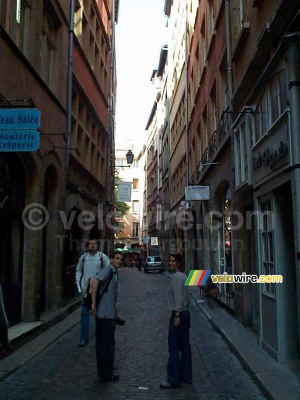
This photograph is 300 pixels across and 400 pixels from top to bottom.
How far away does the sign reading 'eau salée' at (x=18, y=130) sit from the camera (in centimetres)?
686

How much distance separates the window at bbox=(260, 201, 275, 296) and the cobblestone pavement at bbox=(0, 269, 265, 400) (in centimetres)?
138

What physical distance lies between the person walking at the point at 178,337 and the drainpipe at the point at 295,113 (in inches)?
61.5

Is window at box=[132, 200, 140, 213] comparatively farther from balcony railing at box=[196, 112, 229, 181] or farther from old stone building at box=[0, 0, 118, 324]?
old stone building at box=[0, 0, 118, 324]

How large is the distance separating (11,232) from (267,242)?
5305mm

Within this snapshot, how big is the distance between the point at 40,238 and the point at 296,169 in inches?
265

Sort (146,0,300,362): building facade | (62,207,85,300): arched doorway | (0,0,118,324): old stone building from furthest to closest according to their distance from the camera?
(62,207,85,300): arched doorway
(0,0,118,324): old stone building
(146,0,300,362): building facade

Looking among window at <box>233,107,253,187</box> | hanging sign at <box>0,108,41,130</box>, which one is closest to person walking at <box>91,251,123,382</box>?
hanging sign at <box>0,108,41,130</box>

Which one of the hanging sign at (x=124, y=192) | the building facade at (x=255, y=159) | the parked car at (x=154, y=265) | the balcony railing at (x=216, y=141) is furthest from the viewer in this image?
the parked car at (x=154, y=265)

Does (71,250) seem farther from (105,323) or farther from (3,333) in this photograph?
(105,323)

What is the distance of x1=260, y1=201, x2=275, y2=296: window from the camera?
24.5ft

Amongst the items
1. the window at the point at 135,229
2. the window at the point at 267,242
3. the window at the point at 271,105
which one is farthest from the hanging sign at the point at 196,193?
the window at the point at 135,229

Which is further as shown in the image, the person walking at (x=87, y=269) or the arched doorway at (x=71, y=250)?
the arched doorway at (x=71, y=250)

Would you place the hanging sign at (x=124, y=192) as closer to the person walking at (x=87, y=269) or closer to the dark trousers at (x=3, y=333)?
the person walking at (x=87, y=269)

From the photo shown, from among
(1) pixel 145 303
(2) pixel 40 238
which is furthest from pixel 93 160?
(2) pixel 40 238
